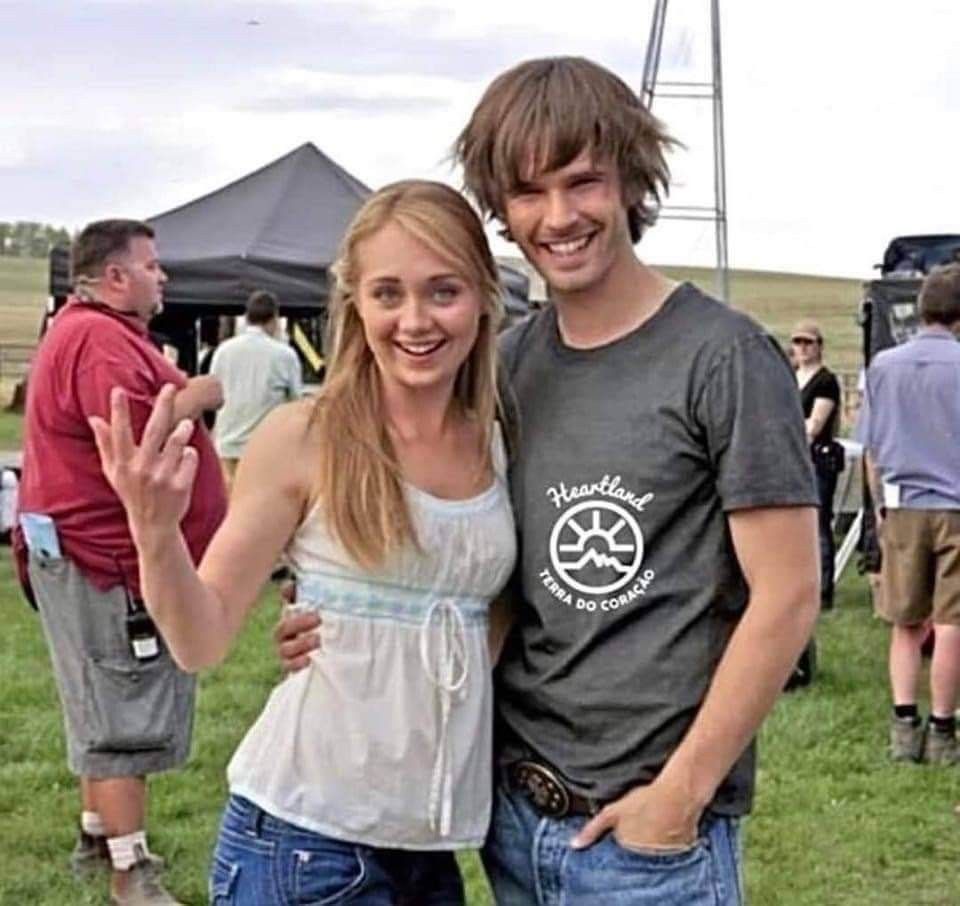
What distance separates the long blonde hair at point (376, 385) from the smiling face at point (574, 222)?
0.07 meters

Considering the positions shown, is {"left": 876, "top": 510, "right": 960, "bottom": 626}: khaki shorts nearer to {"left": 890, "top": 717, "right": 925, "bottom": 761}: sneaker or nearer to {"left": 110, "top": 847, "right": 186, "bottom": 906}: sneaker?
{"left": 890, "top": 717, "right": 925, "bottom": 761}: sneaker

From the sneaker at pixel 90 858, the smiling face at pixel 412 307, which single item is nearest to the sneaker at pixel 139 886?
the sneaker at pixel 90 858

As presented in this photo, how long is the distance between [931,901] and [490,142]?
3332 millimetres

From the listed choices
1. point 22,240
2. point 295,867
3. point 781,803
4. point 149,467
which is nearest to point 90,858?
point 781,803

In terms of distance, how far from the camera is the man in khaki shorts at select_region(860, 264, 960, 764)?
600cm

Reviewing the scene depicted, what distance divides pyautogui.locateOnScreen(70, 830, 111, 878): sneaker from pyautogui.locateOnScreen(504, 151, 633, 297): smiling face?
128 inches

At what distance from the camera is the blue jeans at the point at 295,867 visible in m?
1.98

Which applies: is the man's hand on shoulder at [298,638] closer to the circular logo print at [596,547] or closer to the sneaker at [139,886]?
the circular logo print at [596,547]

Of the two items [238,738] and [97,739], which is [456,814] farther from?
[238,738]

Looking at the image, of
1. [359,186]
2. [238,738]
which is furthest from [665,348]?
[359,186]

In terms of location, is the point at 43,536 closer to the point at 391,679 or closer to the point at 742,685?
the point at 391,679

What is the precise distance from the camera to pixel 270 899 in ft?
6.50

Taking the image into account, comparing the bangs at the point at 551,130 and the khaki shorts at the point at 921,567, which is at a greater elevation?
the bangs at the point at 551,130

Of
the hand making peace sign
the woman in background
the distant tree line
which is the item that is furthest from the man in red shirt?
the distant tree line
